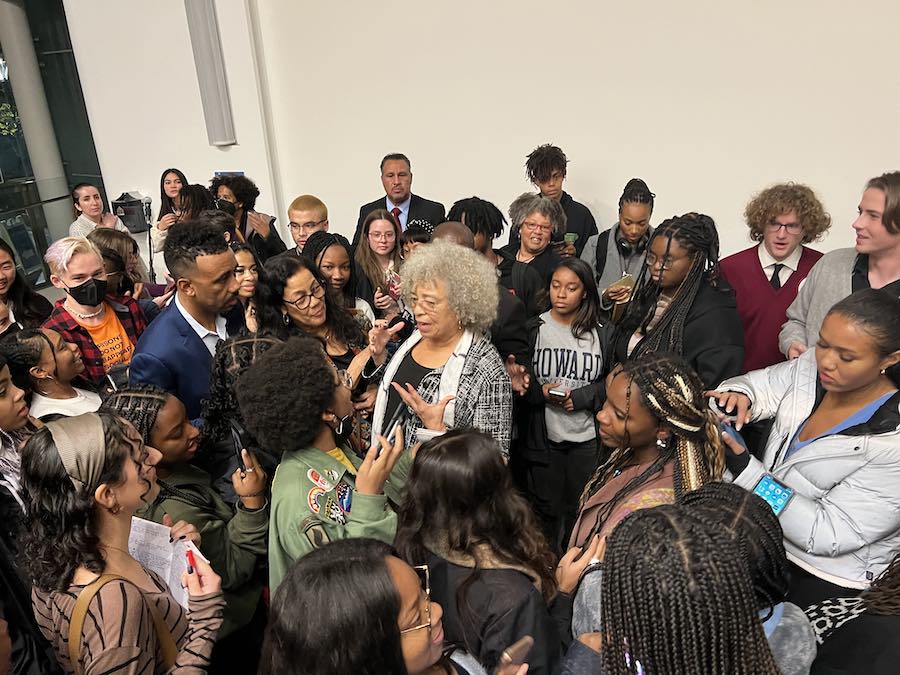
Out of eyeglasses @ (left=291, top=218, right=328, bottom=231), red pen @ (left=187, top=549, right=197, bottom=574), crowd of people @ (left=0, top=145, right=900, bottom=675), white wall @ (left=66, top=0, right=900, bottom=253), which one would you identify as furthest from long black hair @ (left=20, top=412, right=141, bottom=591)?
white wall @ (left=66, top=0, right=900, bottom=253)

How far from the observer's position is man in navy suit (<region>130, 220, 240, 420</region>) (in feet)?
8.60

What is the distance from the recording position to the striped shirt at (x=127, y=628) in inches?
52.3

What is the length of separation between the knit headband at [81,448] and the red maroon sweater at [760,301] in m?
2.86

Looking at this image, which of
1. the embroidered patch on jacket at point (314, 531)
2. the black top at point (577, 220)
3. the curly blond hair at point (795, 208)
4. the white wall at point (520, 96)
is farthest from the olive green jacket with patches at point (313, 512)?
the white wall at point (520, 96)

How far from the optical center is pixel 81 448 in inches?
58.5

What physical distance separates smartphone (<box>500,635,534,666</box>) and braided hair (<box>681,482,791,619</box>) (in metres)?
0.53

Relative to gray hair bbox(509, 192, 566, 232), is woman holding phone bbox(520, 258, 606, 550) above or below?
below

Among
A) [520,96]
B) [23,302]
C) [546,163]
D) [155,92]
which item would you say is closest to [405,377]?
[23,302]

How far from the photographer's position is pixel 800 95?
15.3 feet

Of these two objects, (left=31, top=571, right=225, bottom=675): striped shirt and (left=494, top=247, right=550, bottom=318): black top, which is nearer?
(left=31, top=571, right=225, bottom=675): striped shirt

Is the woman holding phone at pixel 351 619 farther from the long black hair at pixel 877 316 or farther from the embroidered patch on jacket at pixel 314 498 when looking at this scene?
the long black hair at pixel 877 316

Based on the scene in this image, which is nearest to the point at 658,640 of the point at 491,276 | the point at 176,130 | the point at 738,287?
the point at 491,276

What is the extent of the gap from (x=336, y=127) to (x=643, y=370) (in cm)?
598

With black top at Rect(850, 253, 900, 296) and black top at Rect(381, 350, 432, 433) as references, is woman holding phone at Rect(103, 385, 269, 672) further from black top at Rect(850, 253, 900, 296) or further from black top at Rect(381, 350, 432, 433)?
black top at Rect(850, 253, 900, 296)
